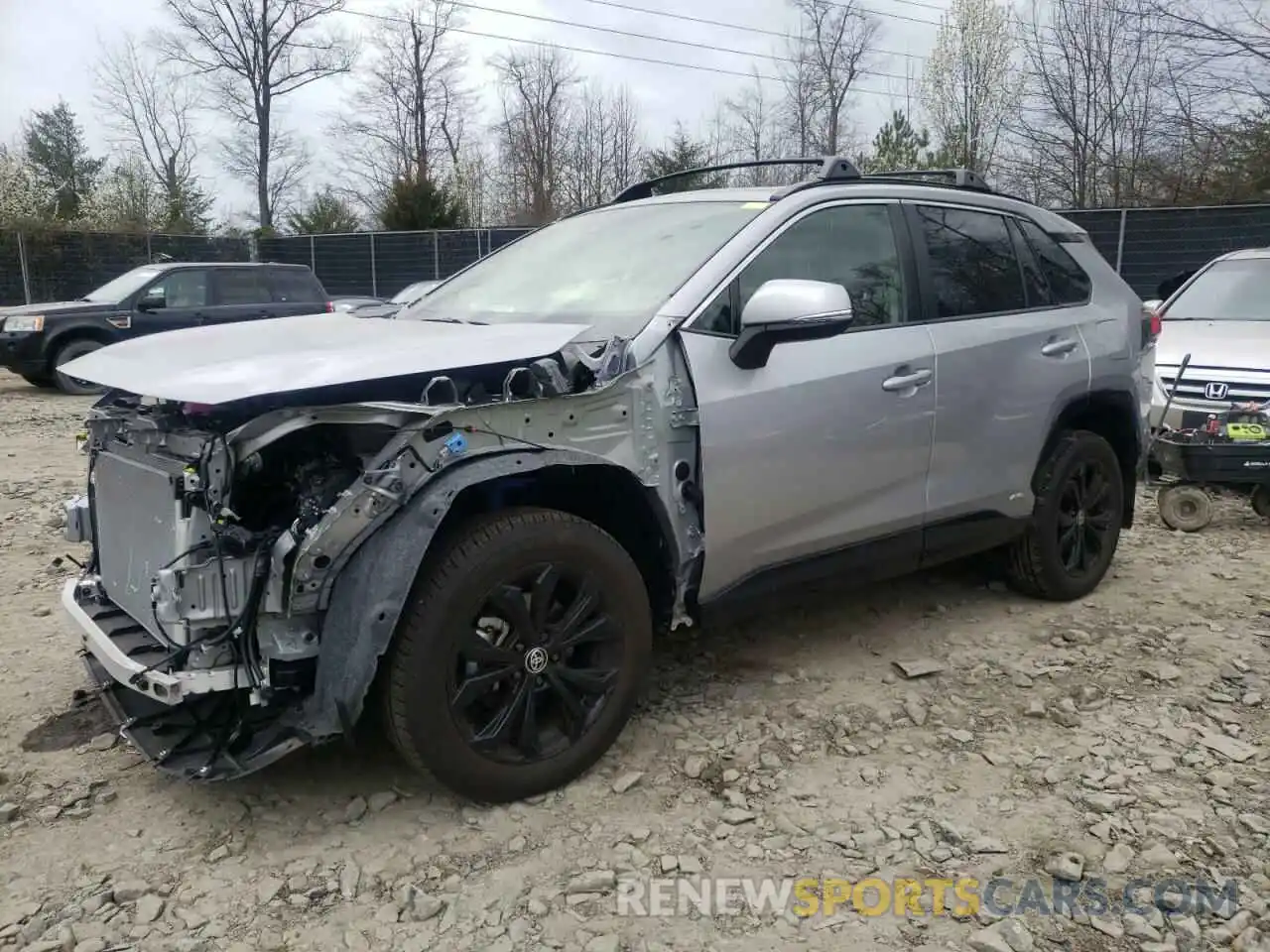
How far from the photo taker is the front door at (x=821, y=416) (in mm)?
3141

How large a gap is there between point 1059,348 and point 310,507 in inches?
128

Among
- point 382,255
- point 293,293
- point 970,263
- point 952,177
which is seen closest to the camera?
point 970,263

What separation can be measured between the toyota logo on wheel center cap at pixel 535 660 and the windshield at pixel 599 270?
1.01 metres

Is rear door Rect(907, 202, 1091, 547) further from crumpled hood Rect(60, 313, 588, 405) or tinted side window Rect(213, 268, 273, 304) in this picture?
tinted side window Rect(213, 268, 273, 304)

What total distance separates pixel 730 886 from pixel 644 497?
1.11 metres

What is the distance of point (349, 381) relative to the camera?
8.15 ft

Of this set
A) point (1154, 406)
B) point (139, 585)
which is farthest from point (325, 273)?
point (139, 585)

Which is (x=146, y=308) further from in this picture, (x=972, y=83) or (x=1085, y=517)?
(x=972, y=83)

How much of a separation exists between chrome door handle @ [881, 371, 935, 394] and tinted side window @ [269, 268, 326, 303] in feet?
37.9

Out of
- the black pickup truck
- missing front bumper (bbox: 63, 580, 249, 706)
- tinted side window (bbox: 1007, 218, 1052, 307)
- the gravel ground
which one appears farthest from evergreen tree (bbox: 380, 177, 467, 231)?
missing front bumper (bbox: 63, 580, 249, 706)

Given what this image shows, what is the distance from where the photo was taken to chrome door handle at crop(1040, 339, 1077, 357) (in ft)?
13.9

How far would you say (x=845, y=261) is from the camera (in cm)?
365

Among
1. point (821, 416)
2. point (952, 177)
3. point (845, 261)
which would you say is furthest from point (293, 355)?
point (952, 177)

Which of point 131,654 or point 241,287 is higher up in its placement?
point 241,287
